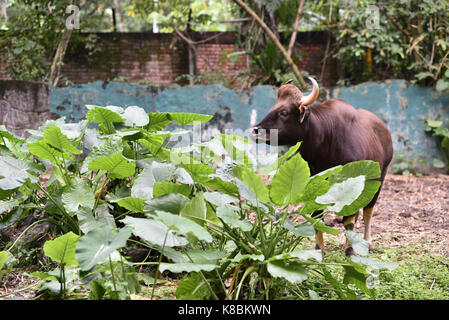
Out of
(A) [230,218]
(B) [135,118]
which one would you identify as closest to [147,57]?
(B) [135,118]

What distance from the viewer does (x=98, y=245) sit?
1.73 meters

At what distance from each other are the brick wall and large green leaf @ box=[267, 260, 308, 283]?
827 centimetres

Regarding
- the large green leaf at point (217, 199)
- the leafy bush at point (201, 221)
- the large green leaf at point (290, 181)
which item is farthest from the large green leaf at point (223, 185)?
the large green leaf at point (290, 181)

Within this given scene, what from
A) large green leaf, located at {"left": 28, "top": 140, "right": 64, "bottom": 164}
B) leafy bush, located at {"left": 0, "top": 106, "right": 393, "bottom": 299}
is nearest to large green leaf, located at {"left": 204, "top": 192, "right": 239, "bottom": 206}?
leafy bush, located at {"left": 0, "top": 106, "right": 393, "bottom": 299}

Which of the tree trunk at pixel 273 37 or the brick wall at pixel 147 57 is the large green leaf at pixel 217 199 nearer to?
the tree trunk at pixel 273 37

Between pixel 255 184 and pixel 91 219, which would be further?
pixel 91 219

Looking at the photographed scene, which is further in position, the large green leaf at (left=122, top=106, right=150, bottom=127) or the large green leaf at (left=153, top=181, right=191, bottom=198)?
the large green leaf at (left=122, top=106, right=150, bottom=127)

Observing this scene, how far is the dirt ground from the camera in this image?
3923 mm

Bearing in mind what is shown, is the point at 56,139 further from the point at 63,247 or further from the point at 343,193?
the point at 343,193

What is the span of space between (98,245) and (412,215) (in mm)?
3928

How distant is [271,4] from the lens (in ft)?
27.0

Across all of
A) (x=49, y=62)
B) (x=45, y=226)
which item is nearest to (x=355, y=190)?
(x=45, y=226)

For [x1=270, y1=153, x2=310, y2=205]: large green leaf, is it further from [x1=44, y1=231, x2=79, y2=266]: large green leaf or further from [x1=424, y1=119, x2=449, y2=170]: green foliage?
[x1=424, y1=119, x2=449, y2=170]: green foliage

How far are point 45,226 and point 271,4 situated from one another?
6458 mm
